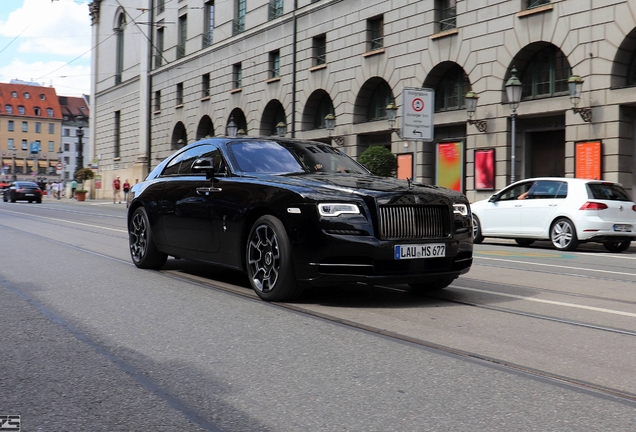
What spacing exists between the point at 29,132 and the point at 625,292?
12901 centimetres

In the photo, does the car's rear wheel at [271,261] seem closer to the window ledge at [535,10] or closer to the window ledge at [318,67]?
the window ledge at [535,10]

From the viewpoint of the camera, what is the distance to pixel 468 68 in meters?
24.9

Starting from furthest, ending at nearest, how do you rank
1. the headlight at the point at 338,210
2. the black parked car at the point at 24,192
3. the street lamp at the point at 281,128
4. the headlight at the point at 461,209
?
the black parked car at the point at 24,192 → the street lamp at the point at 281,128 → the headlight at the point at 461,209 → the headlight at the point at 338,210

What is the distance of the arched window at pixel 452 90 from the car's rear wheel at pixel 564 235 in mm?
11555

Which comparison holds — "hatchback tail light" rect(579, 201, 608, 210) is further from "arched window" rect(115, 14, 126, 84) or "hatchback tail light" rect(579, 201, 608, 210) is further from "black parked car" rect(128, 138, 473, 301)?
"arched window" rect(115, 14, 126, 84)

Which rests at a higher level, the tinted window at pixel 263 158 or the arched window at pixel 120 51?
the arched window at pixel 120 51

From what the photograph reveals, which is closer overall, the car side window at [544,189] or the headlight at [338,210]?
the headlight at [338,210]

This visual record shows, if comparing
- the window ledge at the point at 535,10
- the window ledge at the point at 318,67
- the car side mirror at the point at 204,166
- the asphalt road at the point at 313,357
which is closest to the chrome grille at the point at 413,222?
the asphalt road at the point at 313,357

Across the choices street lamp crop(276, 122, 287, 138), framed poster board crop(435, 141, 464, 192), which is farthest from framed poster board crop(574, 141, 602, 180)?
street lamp crop(276, 122, 287, 138)

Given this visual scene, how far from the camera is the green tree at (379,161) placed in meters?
25.1

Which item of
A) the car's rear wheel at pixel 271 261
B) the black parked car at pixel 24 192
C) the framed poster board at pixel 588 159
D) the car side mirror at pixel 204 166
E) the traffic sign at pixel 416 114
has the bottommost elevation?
the car's rear wheel at pixel 271 261

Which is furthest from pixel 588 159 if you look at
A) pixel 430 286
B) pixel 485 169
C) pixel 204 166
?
pixel 204 166

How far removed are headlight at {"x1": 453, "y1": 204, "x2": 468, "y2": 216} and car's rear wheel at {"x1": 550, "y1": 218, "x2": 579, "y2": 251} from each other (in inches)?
334

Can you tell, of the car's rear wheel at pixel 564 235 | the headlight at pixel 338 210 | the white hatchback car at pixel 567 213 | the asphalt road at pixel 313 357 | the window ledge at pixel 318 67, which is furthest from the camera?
the window ledge at pixel 318 67
